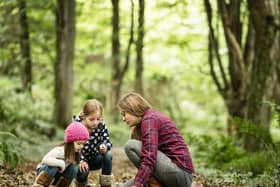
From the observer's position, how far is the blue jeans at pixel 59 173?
4945 mm

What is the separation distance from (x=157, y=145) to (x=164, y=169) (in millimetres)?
248

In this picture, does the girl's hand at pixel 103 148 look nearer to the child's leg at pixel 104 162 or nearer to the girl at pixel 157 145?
the child's leg at pixel 104 162

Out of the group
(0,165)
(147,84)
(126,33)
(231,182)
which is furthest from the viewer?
(147,84)

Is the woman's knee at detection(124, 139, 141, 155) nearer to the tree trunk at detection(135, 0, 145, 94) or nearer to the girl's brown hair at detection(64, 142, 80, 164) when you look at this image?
the girl's brown hair at detection(64, 142, 80, 164)

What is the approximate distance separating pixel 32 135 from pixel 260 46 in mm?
5110

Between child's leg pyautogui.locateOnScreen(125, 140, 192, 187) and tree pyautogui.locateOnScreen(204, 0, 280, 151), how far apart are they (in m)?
3.38

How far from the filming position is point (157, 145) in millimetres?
4805

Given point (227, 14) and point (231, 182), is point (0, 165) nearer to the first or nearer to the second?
point (231, 182)

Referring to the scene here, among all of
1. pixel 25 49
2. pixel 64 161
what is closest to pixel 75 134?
pixel 64 161

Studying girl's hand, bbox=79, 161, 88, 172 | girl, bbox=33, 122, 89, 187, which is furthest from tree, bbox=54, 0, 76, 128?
girl, bbox=33, 122, 89, 187

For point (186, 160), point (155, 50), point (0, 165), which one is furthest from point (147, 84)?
point (186, 160)

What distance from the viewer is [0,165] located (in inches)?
270

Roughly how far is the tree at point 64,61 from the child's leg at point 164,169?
8.57m

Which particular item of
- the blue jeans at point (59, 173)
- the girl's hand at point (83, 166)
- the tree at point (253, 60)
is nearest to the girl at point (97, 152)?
the girl's hand at point (83, 166)
